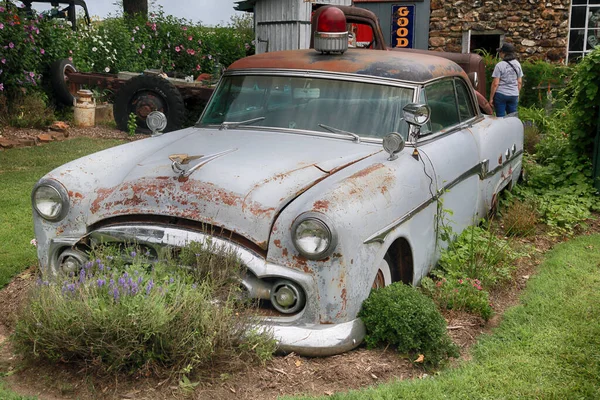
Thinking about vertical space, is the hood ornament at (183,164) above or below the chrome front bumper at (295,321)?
above

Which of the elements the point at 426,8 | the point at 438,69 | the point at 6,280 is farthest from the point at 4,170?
the point at 426,8

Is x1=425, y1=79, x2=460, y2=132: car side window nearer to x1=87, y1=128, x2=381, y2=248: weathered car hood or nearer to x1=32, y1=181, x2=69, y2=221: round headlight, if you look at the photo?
x1=87, y1=128, x2=381, y2=248: weathered car hood

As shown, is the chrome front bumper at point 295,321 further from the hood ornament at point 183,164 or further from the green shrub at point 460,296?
the green shrub at point 460,296

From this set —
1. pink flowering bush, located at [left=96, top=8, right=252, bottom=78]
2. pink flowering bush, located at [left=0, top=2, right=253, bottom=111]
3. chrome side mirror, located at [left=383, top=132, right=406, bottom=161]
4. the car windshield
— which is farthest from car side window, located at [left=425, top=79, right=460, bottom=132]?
pink flowering bush, located at [left=96, top=8, right=252, bottom=78]

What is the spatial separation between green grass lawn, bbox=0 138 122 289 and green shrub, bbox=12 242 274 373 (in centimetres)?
161

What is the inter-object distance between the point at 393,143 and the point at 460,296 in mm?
1037

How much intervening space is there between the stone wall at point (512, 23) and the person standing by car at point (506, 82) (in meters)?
5.94

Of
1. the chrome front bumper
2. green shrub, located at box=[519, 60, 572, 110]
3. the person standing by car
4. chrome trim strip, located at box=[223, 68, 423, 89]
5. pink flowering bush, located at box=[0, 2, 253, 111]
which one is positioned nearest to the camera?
the chrome front bumper

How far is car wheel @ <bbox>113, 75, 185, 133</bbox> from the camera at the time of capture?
420 inches

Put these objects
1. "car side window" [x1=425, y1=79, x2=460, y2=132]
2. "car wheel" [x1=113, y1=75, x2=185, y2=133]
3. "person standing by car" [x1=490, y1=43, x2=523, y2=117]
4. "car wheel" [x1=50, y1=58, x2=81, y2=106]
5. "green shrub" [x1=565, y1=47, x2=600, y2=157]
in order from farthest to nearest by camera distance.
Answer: "car wheel" [x1=50, y1=58, x2=81, y2=106] < "car wheel" [x1=113, y1=75, x2=185, y2=133] < "person standing by car" [x1=490, y1=43, x2=523, y2=117] < "green shrub" [x1=565, y1=47, x2=600, y2=157] < "car side window" [x1=425, y1=79, x2=460, y2=132]

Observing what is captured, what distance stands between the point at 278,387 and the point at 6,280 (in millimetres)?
2417

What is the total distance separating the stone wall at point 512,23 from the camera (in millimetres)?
16047

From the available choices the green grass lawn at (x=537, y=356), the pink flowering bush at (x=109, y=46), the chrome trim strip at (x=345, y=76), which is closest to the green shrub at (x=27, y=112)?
the pink flowering bush at (x=109, y=46)

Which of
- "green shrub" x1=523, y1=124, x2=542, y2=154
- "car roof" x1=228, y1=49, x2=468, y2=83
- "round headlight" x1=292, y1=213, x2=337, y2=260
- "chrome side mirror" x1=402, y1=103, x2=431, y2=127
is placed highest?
"car roof" x1=228, y1=49, x2=468, y2=83
